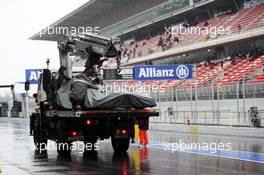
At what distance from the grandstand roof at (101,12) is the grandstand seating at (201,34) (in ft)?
12.7

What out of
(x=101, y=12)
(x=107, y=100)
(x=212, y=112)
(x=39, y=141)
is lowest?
(x=39, y=141)

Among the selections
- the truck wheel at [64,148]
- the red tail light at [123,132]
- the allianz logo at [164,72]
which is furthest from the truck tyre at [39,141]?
the allianz logo at [164,72]

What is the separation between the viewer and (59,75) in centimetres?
1476

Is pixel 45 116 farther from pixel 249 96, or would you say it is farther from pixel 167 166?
pixel 249 96

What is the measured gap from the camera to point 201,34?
145 feet

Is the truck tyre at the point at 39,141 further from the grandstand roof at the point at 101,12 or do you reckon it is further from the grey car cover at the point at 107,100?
the grandstand roof at the point at 101,12

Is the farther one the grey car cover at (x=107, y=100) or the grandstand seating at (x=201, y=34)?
the grandstand seating at (x=201, y=34)

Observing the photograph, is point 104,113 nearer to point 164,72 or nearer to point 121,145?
point 121,145

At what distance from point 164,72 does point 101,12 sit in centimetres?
3339

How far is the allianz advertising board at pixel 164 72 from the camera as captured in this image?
32.0m

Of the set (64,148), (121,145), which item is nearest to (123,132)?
(121,145)

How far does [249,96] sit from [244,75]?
9071 millimetres

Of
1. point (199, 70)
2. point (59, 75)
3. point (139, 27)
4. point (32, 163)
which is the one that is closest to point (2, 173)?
point (32, 163)


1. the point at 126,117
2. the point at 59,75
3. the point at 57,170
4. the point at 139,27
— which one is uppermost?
the point at 139,27
